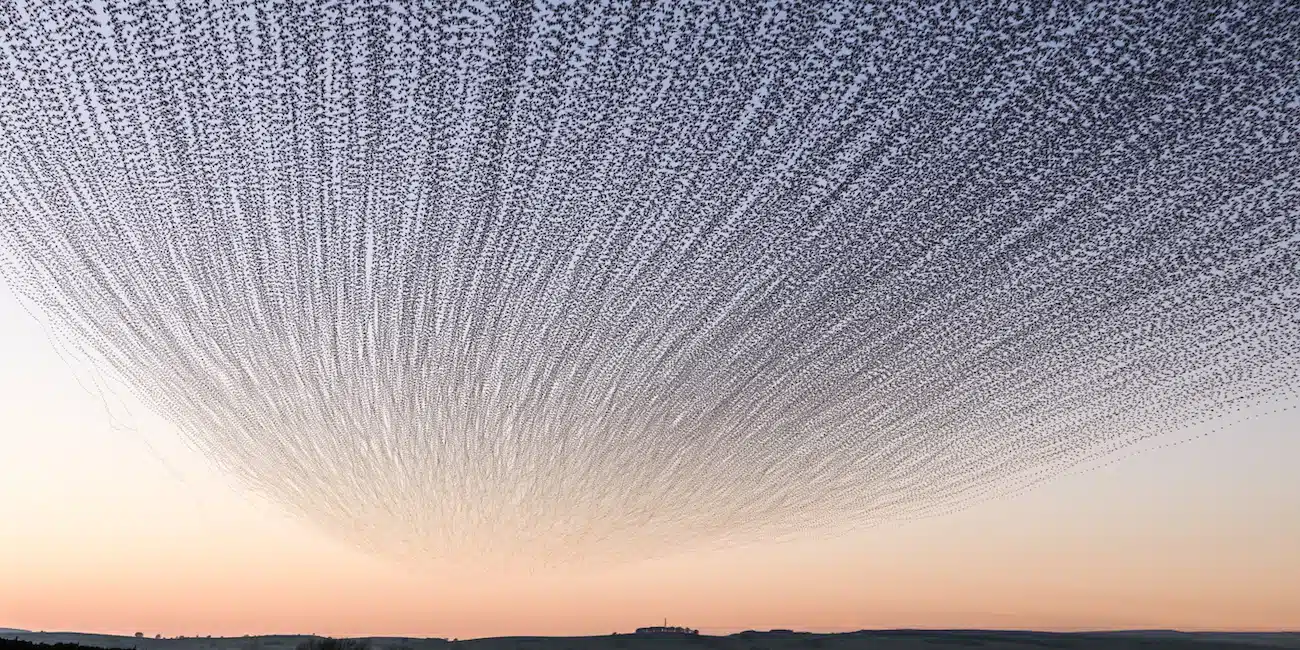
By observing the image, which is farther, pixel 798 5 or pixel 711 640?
pixel 711 640

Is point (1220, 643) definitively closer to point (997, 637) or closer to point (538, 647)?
point (997, 637)

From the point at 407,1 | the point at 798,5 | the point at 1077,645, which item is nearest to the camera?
the point at 407,1

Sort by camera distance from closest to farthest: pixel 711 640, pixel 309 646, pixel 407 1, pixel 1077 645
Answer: pixel 407 1 → pixel 309 646 → pixel 711 640 → pixel 1077 645

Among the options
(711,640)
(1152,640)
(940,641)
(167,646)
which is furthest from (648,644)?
(1152,640)

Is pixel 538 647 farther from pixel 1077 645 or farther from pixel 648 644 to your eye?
pixel 1077 645

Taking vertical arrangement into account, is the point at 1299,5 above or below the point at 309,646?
above

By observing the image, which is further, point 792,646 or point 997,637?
point 997,637

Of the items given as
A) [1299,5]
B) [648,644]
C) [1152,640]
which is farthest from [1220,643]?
[1299,5]

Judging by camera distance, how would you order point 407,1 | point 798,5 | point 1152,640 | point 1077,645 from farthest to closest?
1. point 1152,640
2. point 1077,645
3. point 798,5
4. point 407,1

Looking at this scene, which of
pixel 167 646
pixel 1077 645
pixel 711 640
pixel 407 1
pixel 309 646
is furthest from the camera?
pixel 1077 645
